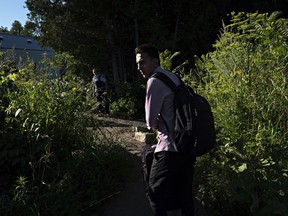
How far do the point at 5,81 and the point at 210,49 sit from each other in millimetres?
9567

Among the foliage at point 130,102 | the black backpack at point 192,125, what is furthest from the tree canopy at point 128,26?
the black backpack at point 192,125

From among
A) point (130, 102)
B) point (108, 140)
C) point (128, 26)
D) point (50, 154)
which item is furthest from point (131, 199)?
point (128, 26)

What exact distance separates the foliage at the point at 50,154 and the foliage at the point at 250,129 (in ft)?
4.48

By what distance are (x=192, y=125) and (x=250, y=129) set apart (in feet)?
5.03

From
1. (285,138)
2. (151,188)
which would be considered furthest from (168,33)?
(151,188)

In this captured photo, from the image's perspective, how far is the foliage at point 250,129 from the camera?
3.44 metres

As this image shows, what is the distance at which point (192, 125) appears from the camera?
304 cm

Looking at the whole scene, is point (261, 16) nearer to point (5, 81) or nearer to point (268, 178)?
point (268, 178)

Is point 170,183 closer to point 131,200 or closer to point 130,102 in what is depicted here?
point 131,200

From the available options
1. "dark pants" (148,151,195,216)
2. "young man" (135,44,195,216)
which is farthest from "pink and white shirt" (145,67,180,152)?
"dark pants" (148,151,195,216)

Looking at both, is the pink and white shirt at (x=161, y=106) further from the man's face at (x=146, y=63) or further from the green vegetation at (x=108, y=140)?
the green vegetation at (x=108, y=140)

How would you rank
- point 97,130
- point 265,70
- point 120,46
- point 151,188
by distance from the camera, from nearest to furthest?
point 151,188
point 265,70
point 97,130
point 120,46

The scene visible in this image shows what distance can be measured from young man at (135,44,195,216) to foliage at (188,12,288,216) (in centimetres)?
52

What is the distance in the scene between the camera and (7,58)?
5.93 metres
